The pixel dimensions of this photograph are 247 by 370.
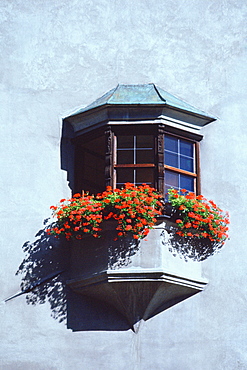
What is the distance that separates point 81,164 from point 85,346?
298cm

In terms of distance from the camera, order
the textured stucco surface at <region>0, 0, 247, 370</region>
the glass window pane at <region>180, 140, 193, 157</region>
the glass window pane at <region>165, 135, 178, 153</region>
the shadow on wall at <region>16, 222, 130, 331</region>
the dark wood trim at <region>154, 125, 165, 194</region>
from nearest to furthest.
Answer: the textured stucco surface at <region>0, 0, 247, 370</region> < the shadow on wall at <region>16, 222, 130, 331</region> < the dark wood trim at <region>154, 125, 165, 194</region> < the glass window pane at <region>165, 135, 178, 153</region> < the glass window pane at <region>180, 140, 193, 157</region>

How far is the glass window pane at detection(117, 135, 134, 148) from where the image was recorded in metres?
13.2

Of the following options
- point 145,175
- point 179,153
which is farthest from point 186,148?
point 145,175

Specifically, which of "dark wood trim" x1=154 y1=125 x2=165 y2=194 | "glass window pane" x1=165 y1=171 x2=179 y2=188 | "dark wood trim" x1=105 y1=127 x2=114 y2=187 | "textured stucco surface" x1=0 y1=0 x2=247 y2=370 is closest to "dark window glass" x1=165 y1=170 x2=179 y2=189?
"glass window pane" x1=165 y1=171 x2=179 y2=188

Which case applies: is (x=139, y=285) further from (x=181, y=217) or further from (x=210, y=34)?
(x=210, y=34)

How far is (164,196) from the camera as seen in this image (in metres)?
12.7

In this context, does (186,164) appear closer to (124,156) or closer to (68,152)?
(124,156)

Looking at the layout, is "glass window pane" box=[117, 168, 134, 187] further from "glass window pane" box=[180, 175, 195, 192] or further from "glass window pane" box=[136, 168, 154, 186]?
"glass window pane" box=[180, 175, 195, 192]

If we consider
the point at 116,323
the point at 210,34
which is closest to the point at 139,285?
the point at 116,323

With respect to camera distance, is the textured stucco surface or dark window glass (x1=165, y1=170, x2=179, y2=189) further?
dark window glass (x1=165, y1=170, x2=179, y2=189)

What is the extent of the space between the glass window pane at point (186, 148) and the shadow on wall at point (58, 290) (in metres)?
2.35

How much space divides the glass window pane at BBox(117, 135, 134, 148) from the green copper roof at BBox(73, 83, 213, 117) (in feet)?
1.79

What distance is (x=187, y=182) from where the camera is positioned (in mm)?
13203

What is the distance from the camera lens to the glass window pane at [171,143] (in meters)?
13.2
